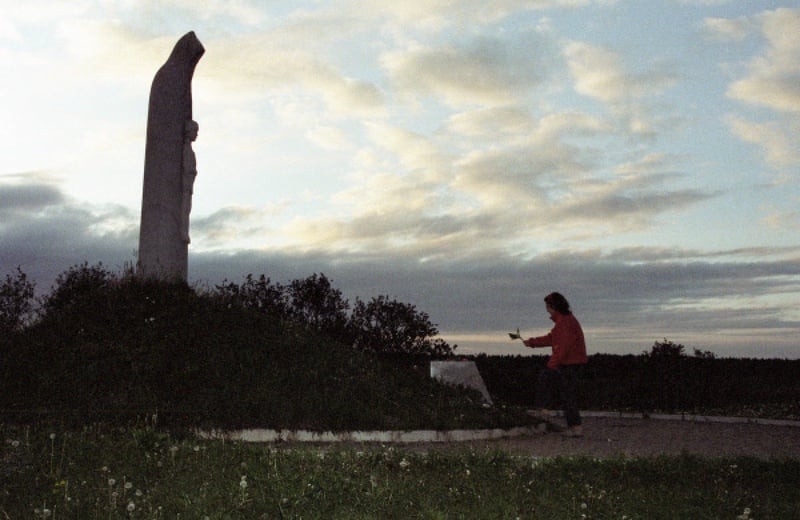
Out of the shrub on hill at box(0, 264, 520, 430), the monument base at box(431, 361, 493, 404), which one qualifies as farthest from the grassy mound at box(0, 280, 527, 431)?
the monument base at box(431, 361, 493, 404)

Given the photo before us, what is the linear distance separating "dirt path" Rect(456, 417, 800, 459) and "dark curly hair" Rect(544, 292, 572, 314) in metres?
2.22

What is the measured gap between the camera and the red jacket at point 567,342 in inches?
568

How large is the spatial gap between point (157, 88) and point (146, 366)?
23.8 feet

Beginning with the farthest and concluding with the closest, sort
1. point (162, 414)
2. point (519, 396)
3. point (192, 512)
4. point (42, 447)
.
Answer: point (519, 396), point (162, 414), point (42, 447), point (192, 512)

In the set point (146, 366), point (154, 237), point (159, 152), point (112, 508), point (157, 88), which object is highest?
point (157, 88)

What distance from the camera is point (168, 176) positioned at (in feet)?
60.6

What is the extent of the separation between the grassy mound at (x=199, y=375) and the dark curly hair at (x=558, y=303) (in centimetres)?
219

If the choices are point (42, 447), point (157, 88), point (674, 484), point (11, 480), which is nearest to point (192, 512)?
point (11, 480)

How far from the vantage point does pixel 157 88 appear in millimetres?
19000

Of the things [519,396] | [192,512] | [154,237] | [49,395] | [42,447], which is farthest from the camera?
[519,396]

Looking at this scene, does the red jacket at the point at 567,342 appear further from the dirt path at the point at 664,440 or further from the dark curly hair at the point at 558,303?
the dirt path at the point at 664,440

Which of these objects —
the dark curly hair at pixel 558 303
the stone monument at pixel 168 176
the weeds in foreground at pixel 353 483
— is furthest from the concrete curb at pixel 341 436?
the stone monument at pixel 168 176

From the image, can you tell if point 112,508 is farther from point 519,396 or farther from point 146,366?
point 519,396

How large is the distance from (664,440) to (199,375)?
8144 millimetres
